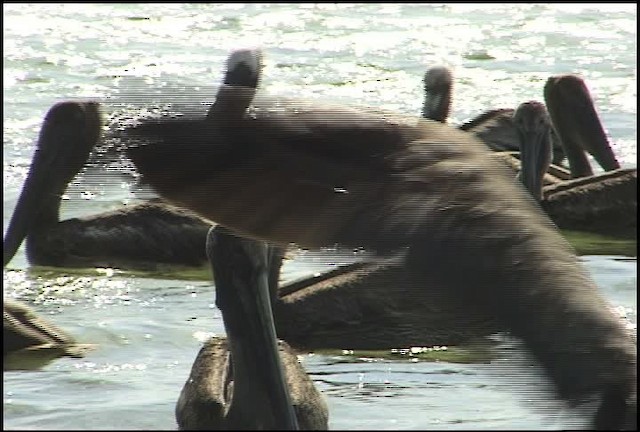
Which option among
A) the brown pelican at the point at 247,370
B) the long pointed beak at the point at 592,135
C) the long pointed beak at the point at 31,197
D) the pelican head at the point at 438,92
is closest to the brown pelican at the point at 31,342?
the long pointed beak at the point at 31,197

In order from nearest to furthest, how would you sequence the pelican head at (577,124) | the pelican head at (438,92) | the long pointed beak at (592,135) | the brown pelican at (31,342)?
the brown pelican at (31,342) < the pelican head at (438,92) < the long pointed beak at (592,135) < the pelican head at (577,124)

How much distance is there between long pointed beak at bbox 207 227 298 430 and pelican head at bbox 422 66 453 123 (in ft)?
17.4

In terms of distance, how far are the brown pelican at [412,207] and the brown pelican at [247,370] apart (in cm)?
108

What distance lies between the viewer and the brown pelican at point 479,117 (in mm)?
10820

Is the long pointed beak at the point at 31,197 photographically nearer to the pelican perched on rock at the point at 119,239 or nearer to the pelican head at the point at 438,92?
the pelican perched on rock at the point at 119,239

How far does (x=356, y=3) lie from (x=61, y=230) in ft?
49.2

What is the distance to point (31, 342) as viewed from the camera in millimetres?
7391

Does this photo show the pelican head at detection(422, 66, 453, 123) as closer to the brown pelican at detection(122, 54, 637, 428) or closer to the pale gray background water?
the pale gray background water

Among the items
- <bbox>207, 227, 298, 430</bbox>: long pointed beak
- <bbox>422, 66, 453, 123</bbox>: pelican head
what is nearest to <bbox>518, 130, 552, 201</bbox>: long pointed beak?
<bbox>422, 66, 453, 123</bbox>: pelican head

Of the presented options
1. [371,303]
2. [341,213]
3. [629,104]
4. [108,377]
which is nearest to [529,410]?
[341,213]

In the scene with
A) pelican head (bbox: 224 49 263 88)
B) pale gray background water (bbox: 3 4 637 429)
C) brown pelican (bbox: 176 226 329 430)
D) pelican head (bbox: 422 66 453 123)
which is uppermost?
pelican head (bbox: 224 49 263 88)

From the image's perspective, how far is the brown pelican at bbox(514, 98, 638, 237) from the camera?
37.6 ft

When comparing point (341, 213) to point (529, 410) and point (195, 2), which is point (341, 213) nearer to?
point (529, 410)

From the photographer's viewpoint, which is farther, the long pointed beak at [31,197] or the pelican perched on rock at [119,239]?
the pelican perched on rock at [119,239]
